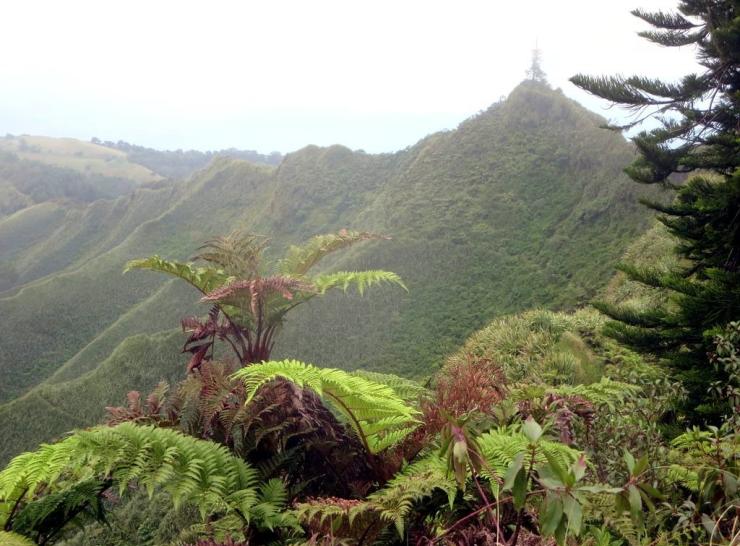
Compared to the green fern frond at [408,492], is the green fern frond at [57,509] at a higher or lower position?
lower

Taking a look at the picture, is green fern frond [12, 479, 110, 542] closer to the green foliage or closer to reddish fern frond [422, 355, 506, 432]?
the green foliage

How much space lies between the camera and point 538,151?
20.4 m

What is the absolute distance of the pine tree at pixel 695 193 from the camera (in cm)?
375

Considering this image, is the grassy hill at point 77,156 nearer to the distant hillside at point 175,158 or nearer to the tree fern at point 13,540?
the distant hillside at point 175,158

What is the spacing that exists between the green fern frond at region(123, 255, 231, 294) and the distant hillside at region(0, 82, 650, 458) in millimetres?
5587

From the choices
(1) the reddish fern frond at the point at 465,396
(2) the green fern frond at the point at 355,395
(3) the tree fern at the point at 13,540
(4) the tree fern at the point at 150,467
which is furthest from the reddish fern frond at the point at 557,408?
(3) the tree fern at the point at 13,540

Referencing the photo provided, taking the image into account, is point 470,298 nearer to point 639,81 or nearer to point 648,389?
point 639,81

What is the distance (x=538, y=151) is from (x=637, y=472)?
2076 centimetres

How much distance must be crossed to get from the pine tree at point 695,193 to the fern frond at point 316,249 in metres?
2.31

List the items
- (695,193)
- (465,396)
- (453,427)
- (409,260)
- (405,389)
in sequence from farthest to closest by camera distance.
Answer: (409,260)
(695,193)
(405,389)
(465,396)
(453,427)

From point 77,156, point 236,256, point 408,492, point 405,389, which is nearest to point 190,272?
point 236,256

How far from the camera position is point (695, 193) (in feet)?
14.4

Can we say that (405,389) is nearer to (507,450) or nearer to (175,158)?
(507,450)

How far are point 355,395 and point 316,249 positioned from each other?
148cm
